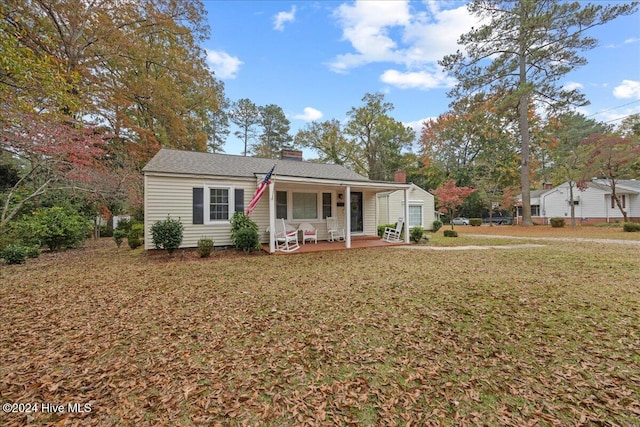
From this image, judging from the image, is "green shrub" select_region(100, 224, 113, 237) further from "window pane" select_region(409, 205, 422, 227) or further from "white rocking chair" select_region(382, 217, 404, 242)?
"window pane" select_region(409, 205, 422, 227)

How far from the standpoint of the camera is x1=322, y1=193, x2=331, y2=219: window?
39.6ft

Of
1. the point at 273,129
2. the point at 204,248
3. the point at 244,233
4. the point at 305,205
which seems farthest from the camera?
the point at 273,129

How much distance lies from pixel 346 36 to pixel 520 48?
43.8ft

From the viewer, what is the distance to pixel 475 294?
15.5ft

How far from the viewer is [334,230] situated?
11.8 metres

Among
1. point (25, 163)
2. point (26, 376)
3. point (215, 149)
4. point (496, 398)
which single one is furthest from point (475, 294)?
point (215, 149)

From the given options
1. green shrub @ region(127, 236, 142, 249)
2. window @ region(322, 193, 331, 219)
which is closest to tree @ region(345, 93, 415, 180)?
window @ region(322, 193, 331, 219)

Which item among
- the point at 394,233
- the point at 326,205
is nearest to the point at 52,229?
the point at 326,205

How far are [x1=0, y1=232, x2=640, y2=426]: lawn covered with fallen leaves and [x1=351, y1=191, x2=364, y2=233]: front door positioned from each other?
23.0ft

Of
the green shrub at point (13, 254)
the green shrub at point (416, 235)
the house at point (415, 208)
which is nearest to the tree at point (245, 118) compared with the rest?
the house at point (415, 208)

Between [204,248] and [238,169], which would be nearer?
[204,248]

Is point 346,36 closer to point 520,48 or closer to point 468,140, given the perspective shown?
point 520,48

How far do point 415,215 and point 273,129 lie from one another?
66.7ft

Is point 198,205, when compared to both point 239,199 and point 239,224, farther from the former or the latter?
point 239,224
